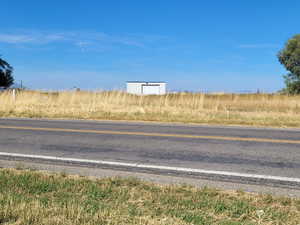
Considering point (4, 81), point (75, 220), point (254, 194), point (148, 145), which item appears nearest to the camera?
point (75, 220)

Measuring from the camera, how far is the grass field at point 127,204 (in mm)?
2994

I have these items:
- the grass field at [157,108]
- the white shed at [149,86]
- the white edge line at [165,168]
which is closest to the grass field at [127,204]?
the white edge line at [165,168]

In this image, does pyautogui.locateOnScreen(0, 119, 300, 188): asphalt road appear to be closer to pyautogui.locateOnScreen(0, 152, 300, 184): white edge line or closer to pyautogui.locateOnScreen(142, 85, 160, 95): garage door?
pyautogui.locateOnScreen(0, 152, 300, 184): white edge line

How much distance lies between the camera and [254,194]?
3.91m

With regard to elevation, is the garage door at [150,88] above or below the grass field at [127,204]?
above

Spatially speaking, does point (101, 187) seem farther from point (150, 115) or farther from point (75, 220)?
point (150, 115)

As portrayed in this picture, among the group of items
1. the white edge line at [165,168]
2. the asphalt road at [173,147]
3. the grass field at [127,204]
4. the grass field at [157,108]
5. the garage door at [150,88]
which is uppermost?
the garage door at [150,88]

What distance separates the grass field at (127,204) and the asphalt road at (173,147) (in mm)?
1318

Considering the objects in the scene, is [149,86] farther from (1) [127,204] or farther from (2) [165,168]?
(1) [127,204]

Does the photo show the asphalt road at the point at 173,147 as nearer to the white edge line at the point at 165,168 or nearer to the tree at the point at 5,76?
the white edge line at the point at 165,168

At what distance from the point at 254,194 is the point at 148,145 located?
343 cm

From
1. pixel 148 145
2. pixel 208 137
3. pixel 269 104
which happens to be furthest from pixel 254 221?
pixel 269 104

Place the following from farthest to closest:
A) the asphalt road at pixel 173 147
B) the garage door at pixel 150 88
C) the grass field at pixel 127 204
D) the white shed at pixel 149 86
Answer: the garage door at pixel 150 88 < the white shed at pixel 149 86 < the asphalt road at pixel 173 147 < the grass field at pixel 127 204

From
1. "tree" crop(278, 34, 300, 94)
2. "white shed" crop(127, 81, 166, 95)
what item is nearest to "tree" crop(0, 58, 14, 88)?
"white shed" crop(127, 81, 166, 95)
